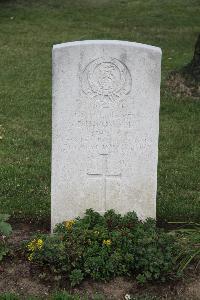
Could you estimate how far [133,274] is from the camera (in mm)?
4859

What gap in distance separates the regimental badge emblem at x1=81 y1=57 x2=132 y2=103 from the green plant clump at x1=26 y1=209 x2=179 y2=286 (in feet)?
3.34

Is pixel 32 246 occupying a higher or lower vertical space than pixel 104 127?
lower

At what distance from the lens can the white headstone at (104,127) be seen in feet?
16.2

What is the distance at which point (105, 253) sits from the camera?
4742 millimetres

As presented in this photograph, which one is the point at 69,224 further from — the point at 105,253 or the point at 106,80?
the point at 106,80

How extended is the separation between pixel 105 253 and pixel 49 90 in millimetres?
5762

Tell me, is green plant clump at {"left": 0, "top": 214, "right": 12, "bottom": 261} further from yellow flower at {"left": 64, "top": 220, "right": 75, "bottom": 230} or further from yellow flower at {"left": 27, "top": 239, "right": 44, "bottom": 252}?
yellow flower at {"left": 64, "top": 220, "right": 75, "bottom": 230}

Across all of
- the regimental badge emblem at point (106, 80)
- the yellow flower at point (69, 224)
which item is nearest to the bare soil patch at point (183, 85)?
the regimental badge emblem at point (106, 80)

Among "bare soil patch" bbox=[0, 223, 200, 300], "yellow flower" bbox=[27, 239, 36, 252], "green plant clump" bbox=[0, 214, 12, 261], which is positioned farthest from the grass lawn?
"bare soil patch" bbox=[0, 223, 200, 300]

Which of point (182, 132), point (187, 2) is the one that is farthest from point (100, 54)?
point (187, 2)

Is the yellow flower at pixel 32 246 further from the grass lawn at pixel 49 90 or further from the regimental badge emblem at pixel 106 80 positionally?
the regimental badge emblem at pixel 106 80

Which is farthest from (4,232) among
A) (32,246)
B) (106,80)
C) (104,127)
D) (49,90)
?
(49,90)

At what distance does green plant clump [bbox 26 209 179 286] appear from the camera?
4.71 meters

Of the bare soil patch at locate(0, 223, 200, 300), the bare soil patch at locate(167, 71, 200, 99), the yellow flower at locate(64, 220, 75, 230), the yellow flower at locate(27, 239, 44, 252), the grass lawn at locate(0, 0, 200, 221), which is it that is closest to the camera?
the bare soil patch at locate(0, 223, 200, 300)
